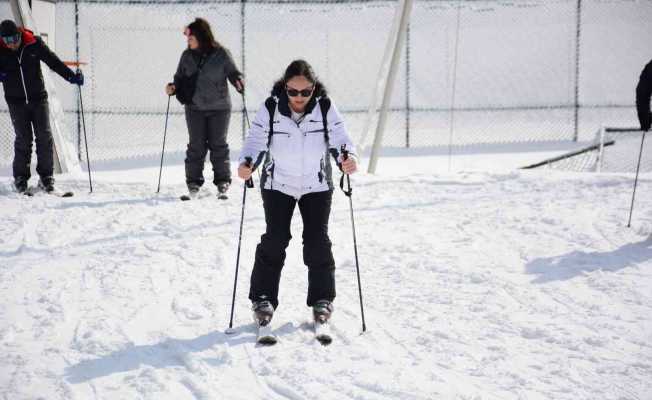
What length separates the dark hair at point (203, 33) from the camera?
7012mm

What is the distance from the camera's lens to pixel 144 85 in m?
16.8

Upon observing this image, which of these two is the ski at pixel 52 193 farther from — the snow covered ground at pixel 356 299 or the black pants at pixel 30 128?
the black pants at pixel 30 128

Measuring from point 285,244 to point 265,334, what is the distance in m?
0.51

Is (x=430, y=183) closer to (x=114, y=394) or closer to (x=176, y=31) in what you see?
(x=114, y=394)

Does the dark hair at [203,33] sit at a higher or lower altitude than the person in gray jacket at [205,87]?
higher

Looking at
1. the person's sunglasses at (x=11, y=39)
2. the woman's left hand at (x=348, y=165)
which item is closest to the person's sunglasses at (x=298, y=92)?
the woman's left hand at (x=348, y=165)

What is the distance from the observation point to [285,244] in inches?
155

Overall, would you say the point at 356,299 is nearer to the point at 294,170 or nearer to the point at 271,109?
the point at 294,170

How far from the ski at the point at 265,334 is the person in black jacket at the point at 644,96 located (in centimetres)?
382

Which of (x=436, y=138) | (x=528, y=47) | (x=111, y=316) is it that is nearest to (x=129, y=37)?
(x=436, y=138)

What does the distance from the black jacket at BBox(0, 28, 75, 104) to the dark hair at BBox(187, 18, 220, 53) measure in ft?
4.93

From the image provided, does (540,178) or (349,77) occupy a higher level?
(349,77)

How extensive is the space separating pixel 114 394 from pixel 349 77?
16.9 meters

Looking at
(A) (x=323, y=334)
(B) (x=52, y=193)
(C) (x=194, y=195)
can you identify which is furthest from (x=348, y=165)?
(B) (x=52, y=193)
